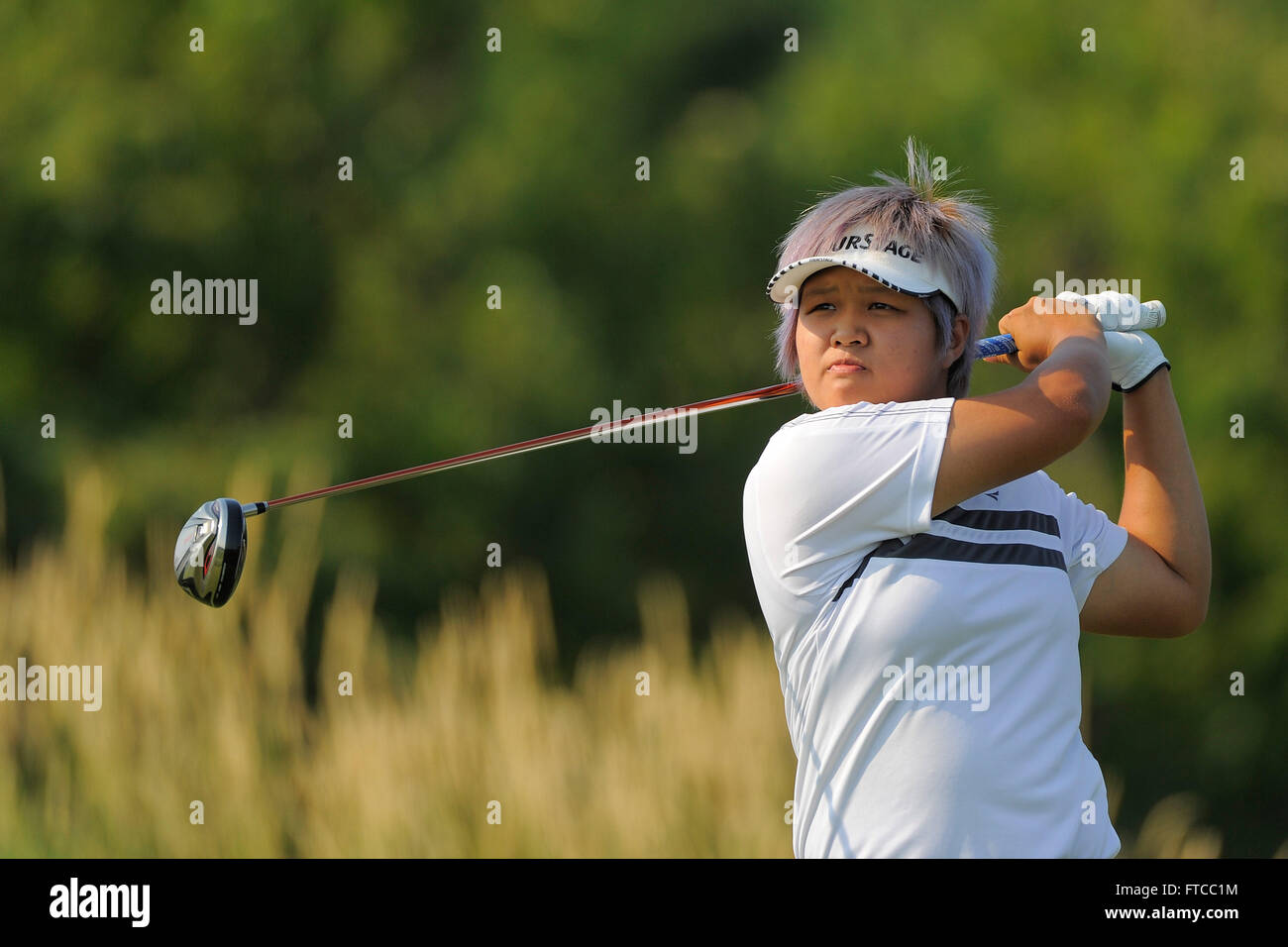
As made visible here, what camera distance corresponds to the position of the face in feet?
5.16

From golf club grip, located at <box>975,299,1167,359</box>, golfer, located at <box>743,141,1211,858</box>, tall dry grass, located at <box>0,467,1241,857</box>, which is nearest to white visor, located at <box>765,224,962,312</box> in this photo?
golfer, located at <box>743,141,1211,858</box>

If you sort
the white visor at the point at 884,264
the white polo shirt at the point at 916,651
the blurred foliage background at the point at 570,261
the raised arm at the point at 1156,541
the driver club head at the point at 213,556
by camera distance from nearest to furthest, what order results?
the white polo shirt at the point at 916,651, the white visor at the point at 884,264, the raised arm at the point at 1156,541, the driver club head at the point at 213,556, the blurred foliage background at the point at 570,261

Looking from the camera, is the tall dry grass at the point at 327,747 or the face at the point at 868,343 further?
the tall dry grass at the point at 327,747

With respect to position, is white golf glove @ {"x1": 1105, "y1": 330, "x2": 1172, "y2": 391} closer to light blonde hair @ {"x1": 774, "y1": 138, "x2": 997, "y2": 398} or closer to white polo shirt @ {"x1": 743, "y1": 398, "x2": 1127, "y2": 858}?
light blonde hair @ {"x1": 774, "y1": 138, "x2": 997, "y2": 398}

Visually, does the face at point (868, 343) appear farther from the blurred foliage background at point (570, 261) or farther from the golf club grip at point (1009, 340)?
the blurred foliage background at point (570, 261)

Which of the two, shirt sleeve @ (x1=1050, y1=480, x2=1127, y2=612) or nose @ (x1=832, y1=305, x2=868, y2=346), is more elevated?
nose @ (x1=832, y1=305, x2=868, y2=346)

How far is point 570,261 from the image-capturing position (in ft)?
17.4

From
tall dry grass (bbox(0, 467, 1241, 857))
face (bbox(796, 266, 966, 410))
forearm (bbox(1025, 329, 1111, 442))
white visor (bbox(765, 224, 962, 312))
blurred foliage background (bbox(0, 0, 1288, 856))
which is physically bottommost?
tall dry grass (bbox(0, 467, 1241, 857))

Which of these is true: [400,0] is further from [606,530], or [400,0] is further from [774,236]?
[606,530]

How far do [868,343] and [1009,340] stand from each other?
0.28 metres

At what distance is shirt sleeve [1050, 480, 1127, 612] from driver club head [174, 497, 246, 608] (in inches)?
39.5

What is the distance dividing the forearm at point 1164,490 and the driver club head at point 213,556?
1120 mm

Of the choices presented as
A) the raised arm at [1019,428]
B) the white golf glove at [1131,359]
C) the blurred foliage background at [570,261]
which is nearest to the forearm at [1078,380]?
the raised arm at [1019,428]

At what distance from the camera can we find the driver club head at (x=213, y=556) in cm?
184
